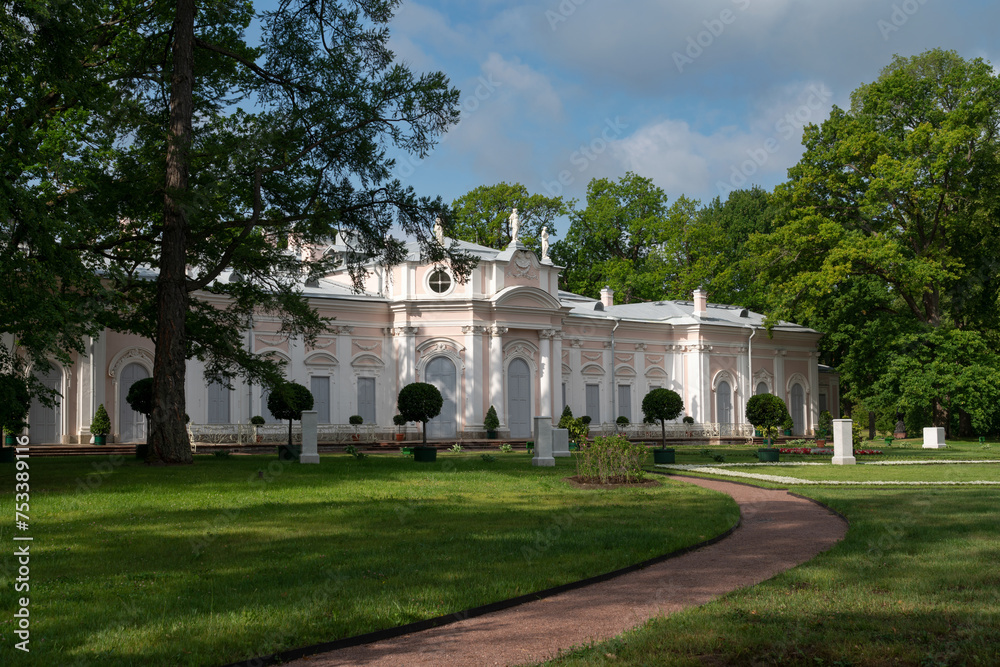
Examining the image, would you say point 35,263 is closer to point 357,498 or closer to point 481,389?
point 357,498

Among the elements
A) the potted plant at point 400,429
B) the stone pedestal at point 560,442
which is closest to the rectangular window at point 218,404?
the potted plant at point 400,429

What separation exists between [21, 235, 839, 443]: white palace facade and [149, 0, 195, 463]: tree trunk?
860 centimetres

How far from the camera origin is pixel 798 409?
4388cm

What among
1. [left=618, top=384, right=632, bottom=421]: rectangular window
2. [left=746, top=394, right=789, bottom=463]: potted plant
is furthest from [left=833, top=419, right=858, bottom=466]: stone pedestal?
[left=618, top=384, right=632, bottom=421]: rectangular window

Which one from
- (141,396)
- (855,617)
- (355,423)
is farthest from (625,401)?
(855,617)

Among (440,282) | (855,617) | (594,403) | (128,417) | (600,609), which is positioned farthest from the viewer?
(594,403)

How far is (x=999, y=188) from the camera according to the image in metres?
33.8

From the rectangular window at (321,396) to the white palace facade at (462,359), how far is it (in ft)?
0.15

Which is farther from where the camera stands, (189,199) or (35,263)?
(189,199)

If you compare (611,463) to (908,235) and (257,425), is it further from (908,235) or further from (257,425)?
(908,235)

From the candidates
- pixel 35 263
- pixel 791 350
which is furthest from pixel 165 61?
pixel 791 350

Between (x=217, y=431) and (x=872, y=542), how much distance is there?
24361 millimetres

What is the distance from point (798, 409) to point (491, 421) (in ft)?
64.6

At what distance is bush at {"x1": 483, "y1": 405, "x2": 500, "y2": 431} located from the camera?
3219 centimetres
